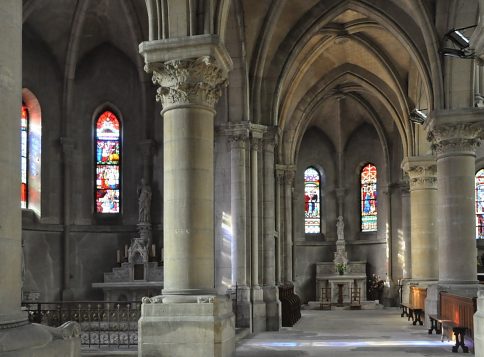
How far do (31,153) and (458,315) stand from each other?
1597cm

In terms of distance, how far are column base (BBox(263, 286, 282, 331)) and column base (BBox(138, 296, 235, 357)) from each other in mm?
9981

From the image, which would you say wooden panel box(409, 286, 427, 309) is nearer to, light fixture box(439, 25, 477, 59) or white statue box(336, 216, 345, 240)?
light fixture box(439, 25, 477, 59)

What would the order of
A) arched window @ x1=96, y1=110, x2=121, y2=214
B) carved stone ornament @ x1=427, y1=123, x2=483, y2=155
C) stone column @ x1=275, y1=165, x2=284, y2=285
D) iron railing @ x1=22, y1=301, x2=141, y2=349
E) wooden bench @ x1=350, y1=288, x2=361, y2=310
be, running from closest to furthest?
iron railing @ x1=22, y1=301, x2=141, y2=349 → carved stone ornament @ x1=427, y1=123, x2=483, y2=155 → arched window @ x1=96, y1=110, x2=121, y2=214 → stone column @ x1=275, y1=165, x2=284, y2=285 → wooden bench @ x1=350, y1=288, x2=361, y2=310

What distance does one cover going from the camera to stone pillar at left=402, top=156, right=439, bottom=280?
2819cm

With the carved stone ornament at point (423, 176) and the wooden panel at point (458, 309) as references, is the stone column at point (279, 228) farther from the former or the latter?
the wooden panel at point (458, 309)

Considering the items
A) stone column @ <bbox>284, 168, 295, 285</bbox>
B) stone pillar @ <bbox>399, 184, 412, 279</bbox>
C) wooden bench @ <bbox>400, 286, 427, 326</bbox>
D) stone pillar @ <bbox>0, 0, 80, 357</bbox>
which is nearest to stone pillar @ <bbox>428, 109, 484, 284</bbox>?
wooden bench @ <bbox>400, 286, 427, 326</bbox>

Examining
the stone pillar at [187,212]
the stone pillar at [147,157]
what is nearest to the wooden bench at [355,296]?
the stone pillar at [147,157]

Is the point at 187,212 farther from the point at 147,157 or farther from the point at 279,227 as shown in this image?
the point at 279,227

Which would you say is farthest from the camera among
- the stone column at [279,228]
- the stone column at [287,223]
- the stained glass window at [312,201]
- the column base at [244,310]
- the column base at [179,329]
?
the stained glass window at [312,201]

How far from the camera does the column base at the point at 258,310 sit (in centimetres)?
2258

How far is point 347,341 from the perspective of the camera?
1983 centimetres

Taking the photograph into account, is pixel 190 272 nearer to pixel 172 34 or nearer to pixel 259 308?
pixel 172 34

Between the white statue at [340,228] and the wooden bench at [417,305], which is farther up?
the white statue at [340,228]

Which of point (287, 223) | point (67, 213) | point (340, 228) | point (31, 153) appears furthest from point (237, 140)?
point (340, 228)
